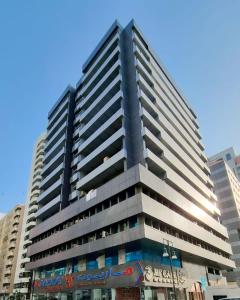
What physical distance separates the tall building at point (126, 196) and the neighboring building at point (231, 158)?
179ft

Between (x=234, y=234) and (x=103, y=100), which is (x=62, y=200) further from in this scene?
(x=234, y=234)

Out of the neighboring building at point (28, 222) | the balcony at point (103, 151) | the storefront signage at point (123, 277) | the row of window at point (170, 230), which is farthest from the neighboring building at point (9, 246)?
the row of window at point (170, 230)

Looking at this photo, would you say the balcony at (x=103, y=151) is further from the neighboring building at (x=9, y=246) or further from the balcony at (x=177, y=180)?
the neighboring building at (x=9, y=246)

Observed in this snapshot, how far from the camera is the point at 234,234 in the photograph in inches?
2945

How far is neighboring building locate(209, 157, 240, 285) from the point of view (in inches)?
2837

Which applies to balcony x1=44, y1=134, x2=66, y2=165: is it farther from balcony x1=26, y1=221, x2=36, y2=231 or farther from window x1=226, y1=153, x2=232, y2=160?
window x1=226, y1=153, x2=232, y2=160

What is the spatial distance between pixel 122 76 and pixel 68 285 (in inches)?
1419

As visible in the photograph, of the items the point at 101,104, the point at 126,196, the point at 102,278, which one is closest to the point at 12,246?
the point at 101,104

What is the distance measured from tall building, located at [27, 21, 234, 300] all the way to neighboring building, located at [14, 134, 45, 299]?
23256 mm

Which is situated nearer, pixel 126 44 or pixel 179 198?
pixel 179 198

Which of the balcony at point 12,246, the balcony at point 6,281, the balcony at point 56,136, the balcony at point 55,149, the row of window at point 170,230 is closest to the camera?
the row of window at point 170,230

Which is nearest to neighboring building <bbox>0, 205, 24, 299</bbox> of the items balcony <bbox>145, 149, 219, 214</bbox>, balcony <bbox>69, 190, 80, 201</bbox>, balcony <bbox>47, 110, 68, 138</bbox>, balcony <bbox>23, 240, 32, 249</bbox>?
balcony <bbox>23, 240, 32, 249</bbox>

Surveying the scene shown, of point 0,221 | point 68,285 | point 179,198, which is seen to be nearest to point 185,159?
point 179,198

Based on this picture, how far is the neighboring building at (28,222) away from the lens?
76756 mm
